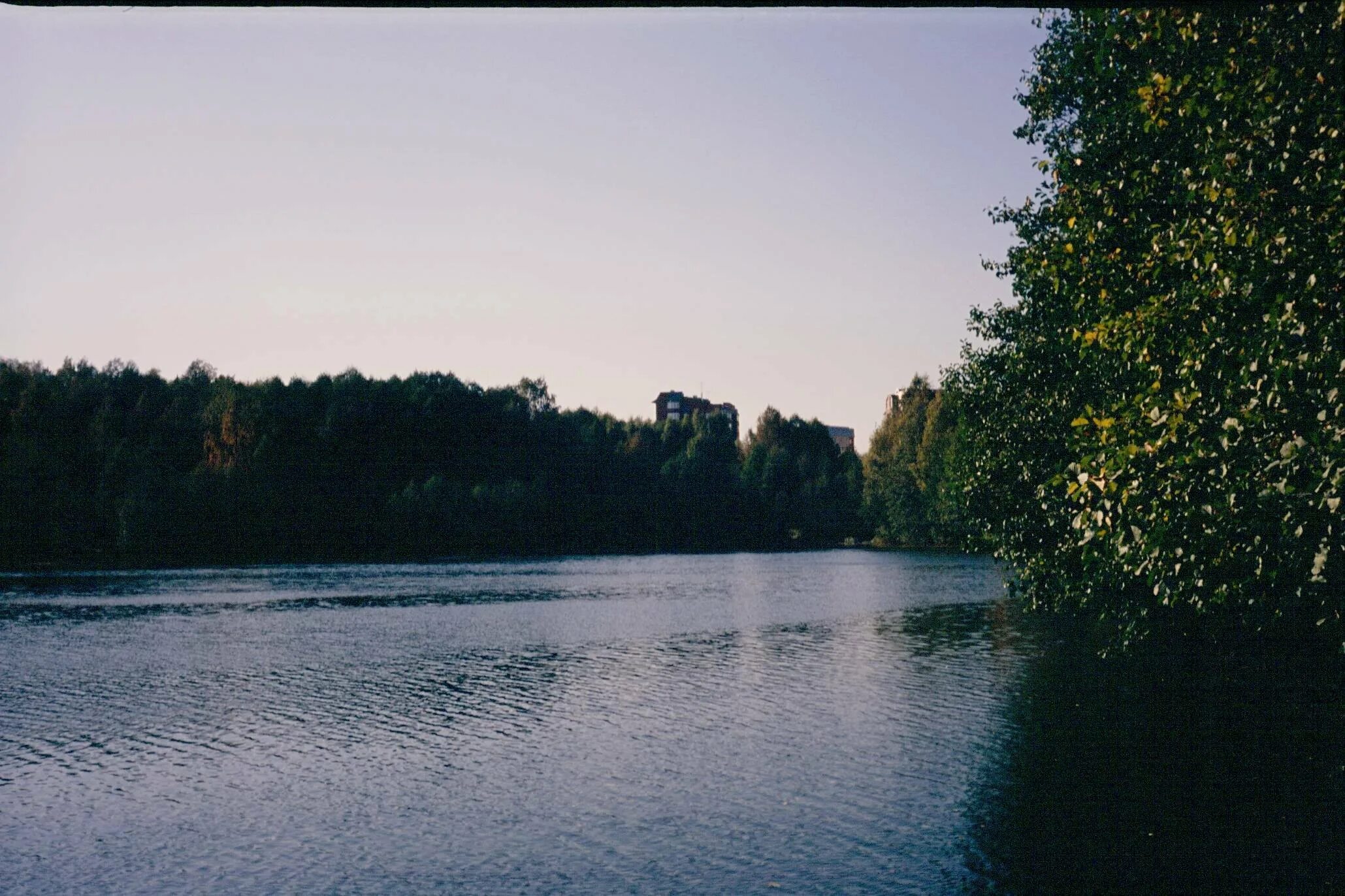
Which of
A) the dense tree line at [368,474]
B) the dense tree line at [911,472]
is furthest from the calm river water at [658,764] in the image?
the dense tree line at [911,472]

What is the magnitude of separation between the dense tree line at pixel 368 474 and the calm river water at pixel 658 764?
67.0 metres

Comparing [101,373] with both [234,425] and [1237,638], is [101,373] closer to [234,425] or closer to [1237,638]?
[234,425]

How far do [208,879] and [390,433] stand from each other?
441 ft

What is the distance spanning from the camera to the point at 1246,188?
48.3 ft

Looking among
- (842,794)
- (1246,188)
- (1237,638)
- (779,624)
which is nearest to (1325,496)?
(1246,188)

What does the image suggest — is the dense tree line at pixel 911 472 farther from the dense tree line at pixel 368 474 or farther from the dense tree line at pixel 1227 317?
the dense tree line at pixel 1227 317

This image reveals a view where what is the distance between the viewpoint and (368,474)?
139 m

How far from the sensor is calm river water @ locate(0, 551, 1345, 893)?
17.2 metres

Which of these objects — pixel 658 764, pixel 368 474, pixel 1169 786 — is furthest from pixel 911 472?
pixel 1169 786

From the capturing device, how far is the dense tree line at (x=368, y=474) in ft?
366

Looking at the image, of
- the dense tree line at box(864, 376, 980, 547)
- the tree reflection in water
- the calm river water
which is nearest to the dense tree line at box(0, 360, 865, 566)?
the dense tree line at box(864, 376, 980, 547)

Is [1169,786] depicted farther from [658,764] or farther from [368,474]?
[368,474]

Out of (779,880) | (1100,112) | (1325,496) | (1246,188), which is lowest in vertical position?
(779,880)

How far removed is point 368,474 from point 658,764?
120877mm
